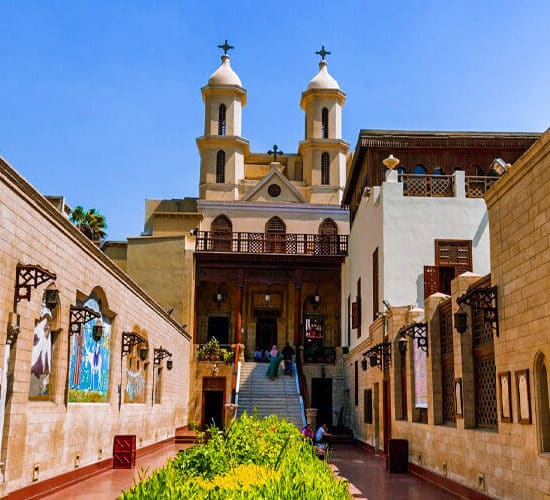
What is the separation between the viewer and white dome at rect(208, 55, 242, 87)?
124 ft

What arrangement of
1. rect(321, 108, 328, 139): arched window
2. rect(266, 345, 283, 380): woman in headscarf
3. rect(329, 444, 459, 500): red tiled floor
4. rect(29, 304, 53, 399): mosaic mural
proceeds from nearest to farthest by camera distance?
1. rect(29, 304, 53, 399): mosaic mural
2. rect(329, 444, 459, 500): red tiled floor
3. rect(266, 345, 283, 380): woman in headscarf
4. rect(321, 108, 328, 139): arched window

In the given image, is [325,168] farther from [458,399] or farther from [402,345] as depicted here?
[458,399]

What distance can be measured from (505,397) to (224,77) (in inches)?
1213

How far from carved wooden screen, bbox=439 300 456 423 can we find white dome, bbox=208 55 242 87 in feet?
86.0

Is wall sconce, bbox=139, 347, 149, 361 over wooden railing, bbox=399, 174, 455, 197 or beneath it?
beneath

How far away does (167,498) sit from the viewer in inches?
179

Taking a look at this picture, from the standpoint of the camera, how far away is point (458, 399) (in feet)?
41.2

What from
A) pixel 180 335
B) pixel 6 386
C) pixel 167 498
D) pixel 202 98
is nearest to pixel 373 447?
pixel 180 335

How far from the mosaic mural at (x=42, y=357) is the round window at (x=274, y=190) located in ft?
80.4

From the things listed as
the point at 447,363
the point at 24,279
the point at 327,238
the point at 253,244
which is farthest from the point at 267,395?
the point at 24,279

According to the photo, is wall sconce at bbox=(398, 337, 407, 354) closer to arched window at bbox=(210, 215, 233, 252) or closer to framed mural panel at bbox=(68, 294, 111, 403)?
framed mural panel at bbox=(68, 294, 111, 403)

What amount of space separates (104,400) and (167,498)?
11346 millimetres

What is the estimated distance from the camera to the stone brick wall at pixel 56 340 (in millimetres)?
9617

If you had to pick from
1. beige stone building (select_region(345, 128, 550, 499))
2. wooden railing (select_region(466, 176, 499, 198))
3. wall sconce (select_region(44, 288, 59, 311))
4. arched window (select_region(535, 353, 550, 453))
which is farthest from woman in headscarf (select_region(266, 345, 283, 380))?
arched window (select_region(535, 353, 550, 453))
